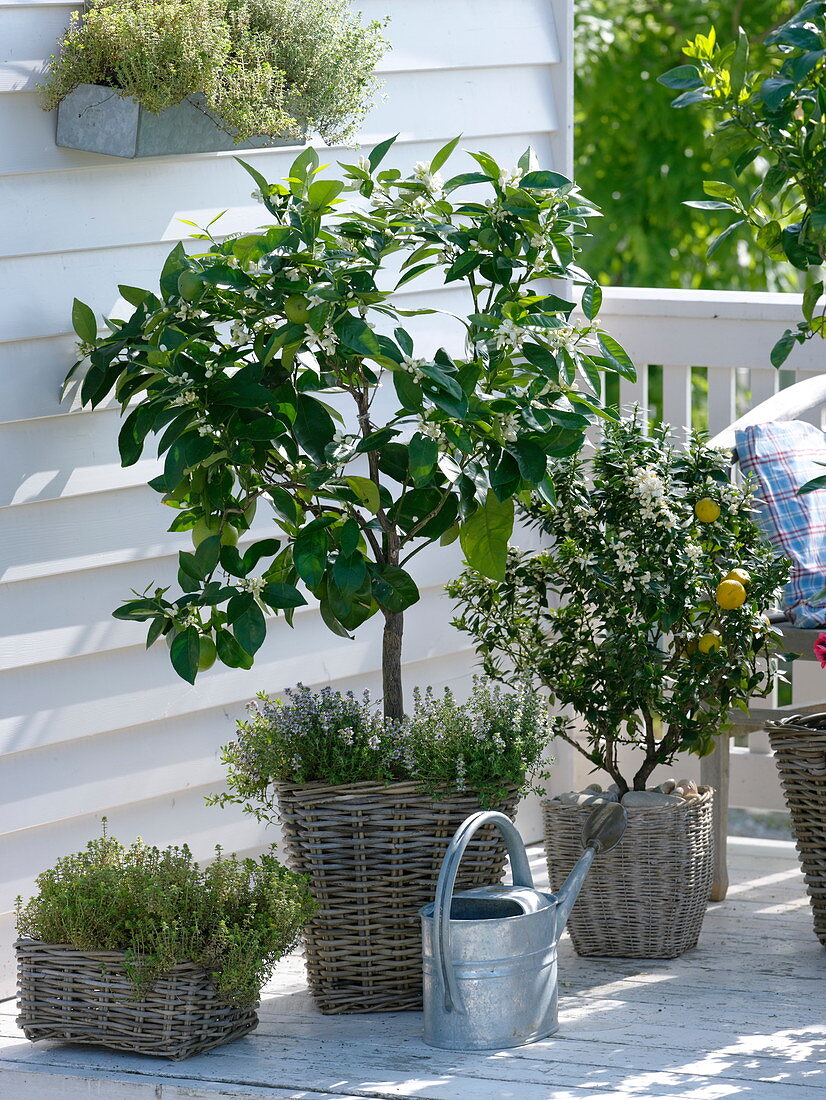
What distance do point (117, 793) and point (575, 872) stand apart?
85 cm

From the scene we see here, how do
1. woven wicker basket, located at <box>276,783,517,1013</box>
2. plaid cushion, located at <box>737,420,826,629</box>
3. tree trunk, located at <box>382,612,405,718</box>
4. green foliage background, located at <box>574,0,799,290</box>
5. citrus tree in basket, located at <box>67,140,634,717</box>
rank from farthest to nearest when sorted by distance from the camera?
green foliage background, located at <box>574,0,799,290</box> → plaid cushion, located at <box>737,420,826,629</box> → tree trunk, located at <box>382,612,405,718</box> → woven wicker basket, located at <box>276,783,517,1013</box> → citrus tree in basket, located at <box>67,140,634,717</box>

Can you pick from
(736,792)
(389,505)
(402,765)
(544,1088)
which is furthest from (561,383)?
(736,792)

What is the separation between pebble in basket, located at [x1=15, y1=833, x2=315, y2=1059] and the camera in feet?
7.43

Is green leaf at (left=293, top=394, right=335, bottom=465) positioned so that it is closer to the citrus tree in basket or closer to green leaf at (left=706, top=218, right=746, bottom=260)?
the citrus tree in basket

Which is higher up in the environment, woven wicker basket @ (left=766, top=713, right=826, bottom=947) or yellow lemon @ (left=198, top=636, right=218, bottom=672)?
yellow lemon @ (left=198, top=636, right=218, bottom=672)

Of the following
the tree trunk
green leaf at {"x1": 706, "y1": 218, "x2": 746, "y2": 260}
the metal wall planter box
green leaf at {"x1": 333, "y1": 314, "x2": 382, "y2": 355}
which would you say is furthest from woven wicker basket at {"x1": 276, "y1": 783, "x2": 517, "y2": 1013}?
the metal wall planter box

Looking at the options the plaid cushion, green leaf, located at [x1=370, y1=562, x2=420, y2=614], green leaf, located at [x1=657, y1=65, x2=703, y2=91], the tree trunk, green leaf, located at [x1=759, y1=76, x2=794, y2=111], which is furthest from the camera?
the plaid cushion

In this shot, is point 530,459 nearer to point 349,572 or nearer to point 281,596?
point 349,572

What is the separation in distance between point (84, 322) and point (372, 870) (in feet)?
3.30

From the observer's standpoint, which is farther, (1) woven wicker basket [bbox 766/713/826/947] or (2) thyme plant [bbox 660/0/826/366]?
(1) woven wicker basket [bbox 766/713/826/947]

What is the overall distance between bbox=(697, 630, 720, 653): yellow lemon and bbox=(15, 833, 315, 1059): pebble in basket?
2.79ft

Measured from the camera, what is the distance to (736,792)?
353cm

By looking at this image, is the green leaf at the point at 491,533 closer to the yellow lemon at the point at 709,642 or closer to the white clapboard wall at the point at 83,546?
the yellow lemon at the point at 709,642

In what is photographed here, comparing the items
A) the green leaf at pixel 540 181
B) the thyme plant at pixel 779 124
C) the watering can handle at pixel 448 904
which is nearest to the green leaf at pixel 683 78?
the thyme plant at pixel 779 124
